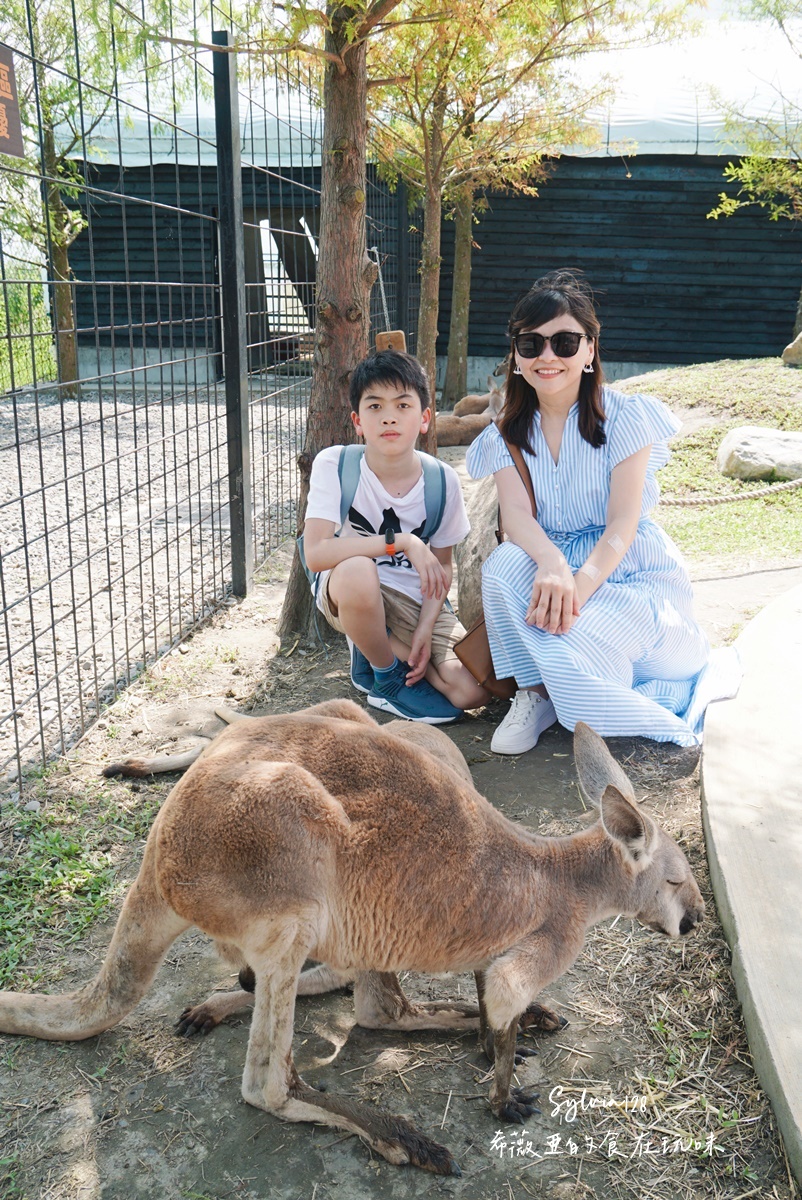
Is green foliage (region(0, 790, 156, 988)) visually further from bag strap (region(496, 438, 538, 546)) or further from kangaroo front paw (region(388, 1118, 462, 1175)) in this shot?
bag strap (region(496, 438, 538, 546))

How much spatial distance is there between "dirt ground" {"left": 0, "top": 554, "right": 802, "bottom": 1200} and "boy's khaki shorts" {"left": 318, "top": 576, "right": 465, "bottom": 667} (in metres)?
1.37

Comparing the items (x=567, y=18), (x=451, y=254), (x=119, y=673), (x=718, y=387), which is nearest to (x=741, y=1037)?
(x=119, y=673)

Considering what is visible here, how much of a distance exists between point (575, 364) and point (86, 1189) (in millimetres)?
2840

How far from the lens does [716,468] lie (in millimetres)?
7996

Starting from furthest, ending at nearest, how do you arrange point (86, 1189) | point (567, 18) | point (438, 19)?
point (567, 18) → point (438, 19) → point (86, 1189)

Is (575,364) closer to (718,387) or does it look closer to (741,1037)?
(741,1037)

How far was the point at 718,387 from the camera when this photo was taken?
31.6 feet

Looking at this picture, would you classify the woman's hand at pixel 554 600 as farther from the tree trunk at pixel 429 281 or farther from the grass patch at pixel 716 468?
the tree trunk at pixel 429 281

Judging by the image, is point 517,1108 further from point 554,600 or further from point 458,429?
point 458,429

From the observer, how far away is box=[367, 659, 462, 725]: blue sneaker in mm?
3895

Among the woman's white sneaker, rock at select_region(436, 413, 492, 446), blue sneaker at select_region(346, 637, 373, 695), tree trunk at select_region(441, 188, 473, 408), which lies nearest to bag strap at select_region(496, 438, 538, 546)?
the woman's white sneaker

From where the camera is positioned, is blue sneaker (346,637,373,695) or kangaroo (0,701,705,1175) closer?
kangaroo (0,701,705,1175)

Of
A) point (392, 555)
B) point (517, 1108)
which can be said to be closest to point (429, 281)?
point (392, 555)

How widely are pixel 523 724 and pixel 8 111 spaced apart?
2.55 meters
